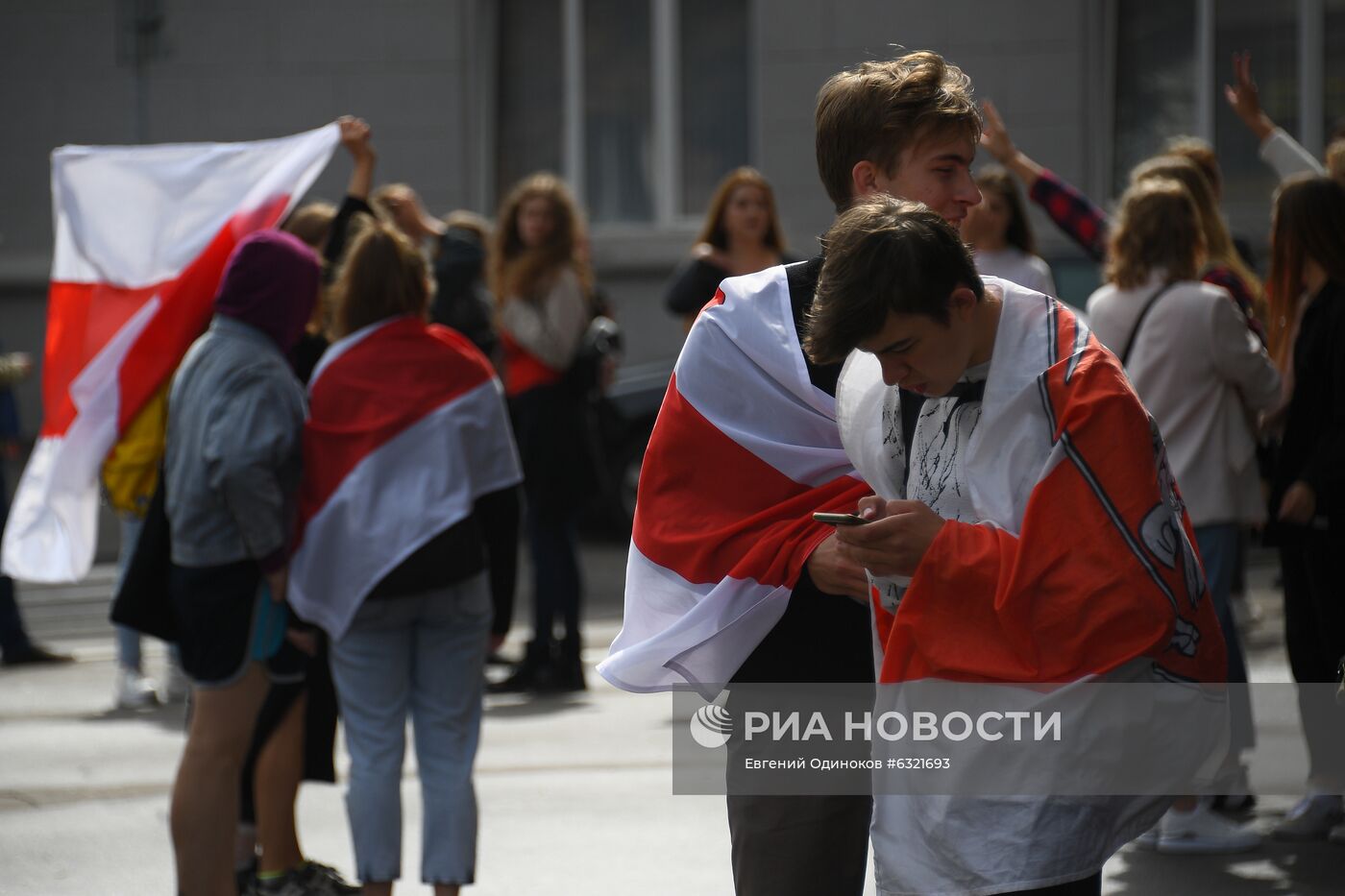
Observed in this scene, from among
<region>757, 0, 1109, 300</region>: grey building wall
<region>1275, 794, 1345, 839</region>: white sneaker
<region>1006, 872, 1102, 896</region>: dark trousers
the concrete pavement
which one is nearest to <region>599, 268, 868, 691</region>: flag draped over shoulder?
<region>1006, 872, 1102, 896</region>: dark trousers

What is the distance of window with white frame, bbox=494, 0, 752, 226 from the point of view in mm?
14742

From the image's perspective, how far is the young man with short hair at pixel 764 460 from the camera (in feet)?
8.55

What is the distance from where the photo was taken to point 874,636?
8.16ft

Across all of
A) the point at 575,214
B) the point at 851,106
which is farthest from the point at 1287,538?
the point at 575,214

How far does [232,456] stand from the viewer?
4.13 metres

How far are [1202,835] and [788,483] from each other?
2937 millimetres

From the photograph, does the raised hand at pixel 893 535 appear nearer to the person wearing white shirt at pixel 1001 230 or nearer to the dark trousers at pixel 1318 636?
the dark trousers at pixel 1318 636

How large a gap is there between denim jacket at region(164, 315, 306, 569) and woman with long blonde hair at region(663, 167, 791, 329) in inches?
111

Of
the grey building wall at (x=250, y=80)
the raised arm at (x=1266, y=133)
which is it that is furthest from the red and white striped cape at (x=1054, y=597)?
the grey building wall at (x=250, y=80)

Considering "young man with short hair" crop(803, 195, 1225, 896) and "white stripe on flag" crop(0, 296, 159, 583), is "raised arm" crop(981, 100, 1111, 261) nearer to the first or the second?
"white stripe on flag" crop(0, 296, 159, 583)

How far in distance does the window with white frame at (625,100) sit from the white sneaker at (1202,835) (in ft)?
34.1

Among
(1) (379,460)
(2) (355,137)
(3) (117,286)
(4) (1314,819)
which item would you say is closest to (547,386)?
(2) (355,137)

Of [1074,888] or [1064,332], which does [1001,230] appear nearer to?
[1064,332]

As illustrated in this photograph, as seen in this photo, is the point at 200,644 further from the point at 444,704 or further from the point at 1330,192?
the point at 1330,192
